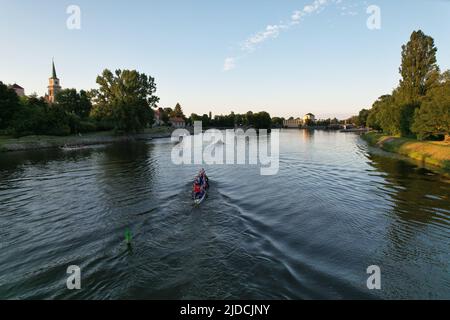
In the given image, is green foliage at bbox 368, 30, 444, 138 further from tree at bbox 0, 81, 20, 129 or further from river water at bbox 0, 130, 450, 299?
tree at bbox 0, 81, 20, 129

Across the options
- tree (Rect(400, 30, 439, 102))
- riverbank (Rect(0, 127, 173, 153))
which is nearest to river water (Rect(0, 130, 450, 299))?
riverbank (Rect(0, 127, 173, 153))

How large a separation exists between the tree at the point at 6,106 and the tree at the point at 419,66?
125 meters

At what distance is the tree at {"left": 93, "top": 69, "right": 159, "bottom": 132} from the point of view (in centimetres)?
10661

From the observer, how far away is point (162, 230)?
18672mm

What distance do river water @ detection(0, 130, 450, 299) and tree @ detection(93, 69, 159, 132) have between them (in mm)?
77058

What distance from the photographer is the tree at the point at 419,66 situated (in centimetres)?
7175

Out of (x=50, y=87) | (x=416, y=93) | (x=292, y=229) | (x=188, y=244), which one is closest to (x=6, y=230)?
(x=188, y=244)

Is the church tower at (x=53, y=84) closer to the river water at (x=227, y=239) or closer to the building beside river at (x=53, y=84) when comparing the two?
the building beside river at (x=53, y=84)

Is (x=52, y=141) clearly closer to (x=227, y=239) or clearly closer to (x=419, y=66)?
(x=227, y=239)

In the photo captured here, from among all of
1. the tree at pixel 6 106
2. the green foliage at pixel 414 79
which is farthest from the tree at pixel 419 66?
the tree at pixel 6 106

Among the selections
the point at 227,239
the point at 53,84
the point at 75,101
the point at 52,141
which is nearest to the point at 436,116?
the point at 227,239

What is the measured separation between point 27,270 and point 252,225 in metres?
14.3

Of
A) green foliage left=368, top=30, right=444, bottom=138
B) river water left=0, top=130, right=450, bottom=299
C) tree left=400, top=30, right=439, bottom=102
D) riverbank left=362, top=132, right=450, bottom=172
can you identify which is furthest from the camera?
tree left=400, top=30, right=439, bottom=102

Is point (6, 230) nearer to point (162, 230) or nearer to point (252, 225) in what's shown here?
point (162, 230)
